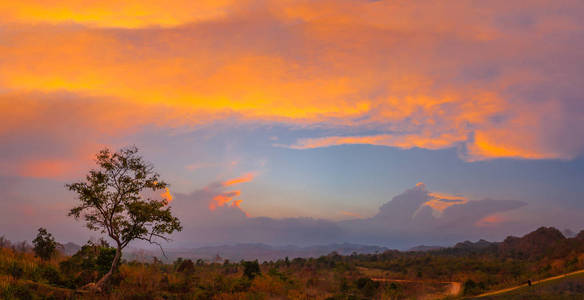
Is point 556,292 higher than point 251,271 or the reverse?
higher

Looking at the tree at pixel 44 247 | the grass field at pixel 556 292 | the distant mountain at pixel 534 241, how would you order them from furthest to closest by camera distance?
1. the distant mountain at pixel 534 241
2. the tree at pixel 44 247
3. the grass field at pixel 556 292

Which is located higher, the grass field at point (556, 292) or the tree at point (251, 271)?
the grass field at point (556, 292)

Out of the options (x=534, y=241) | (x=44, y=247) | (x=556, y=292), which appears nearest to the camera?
(x=556, y=292)

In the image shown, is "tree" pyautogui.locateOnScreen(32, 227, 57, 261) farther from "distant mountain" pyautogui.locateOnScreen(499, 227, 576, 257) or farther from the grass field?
"distant mountain" pyautogui.locateOnScreen(499, 227, 576, 257)

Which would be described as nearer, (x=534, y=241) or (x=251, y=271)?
(x=251, y=271)

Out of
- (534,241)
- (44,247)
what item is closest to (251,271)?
(44,247)


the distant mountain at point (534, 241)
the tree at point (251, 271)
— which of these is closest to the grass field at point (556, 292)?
the tree at point (251, 271)

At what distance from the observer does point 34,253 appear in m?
29.6

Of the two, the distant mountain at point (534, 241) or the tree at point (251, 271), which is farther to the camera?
the distant mountain at point (534, 241)

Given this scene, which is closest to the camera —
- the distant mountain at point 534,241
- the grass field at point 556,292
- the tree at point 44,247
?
the grass field at point 556,292

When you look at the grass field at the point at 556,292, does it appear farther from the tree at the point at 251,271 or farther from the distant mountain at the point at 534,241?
the distant mountain at the point at 534,241

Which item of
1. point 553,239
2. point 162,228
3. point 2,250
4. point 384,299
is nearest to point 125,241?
point 162,228

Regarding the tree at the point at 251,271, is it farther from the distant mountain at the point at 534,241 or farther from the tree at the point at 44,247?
the distant mountain at the point at 534,241

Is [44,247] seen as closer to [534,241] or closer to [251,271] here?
[251,271]
